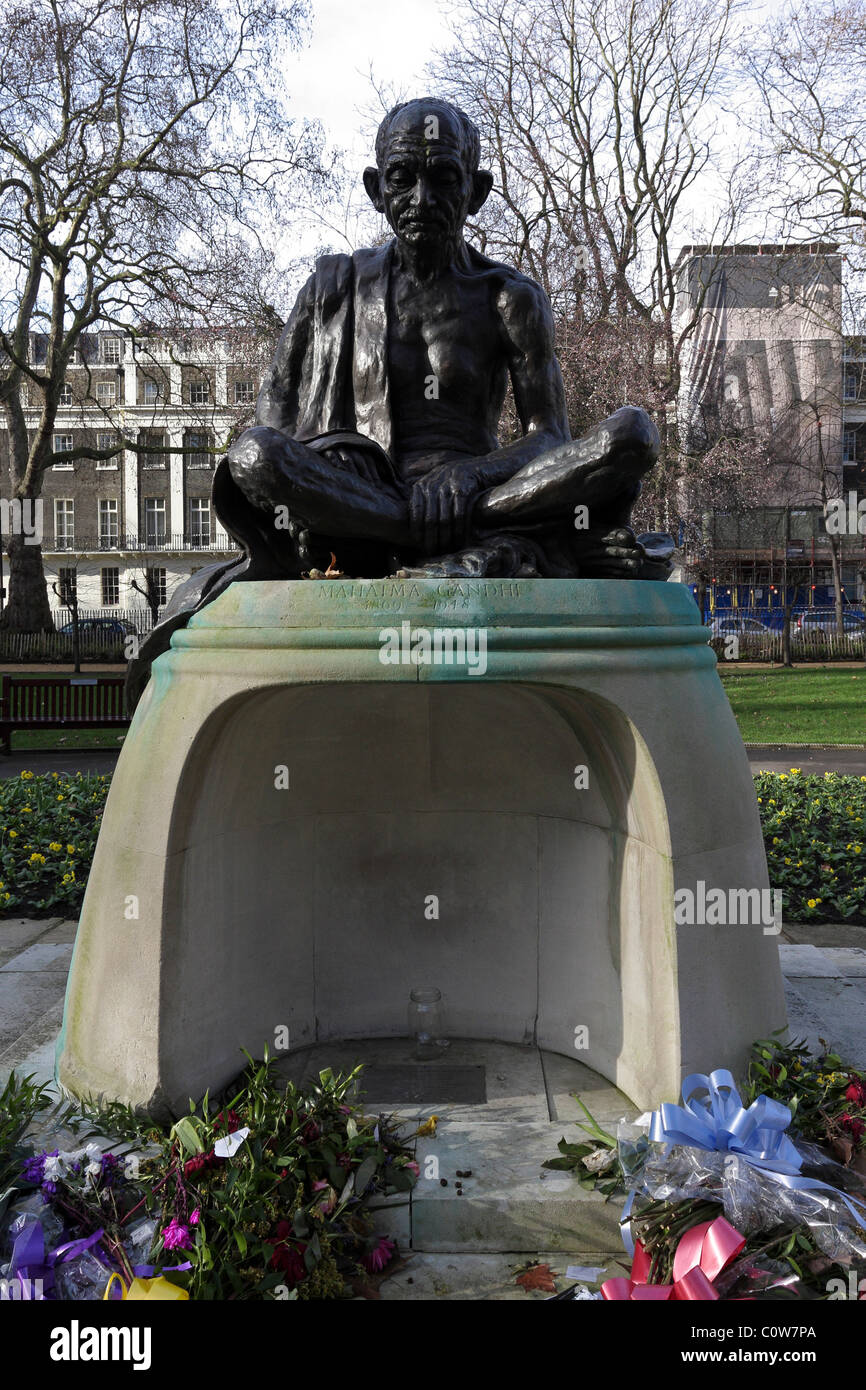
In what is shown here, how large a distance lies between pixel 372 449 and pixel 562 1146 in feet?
7.54

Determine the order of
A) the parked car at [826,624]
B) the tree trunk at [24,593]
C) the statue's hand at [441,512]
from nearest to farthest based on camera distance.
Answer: the statue's hand at [441,512] < the tree trunk at [24,593] < the parked car at [826,624]

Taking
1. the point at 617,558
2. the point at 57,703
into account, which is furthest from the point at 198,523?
the point at 617,558

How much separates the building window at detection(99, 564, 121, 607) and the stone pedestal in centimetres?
5070

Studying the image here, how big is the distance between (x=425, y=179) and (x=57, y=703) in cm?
1016

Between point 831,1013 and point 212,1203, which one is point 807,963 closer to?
point 831,1013

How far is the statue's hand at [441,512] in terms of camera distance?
11.1ft

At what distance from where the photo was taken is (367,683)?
291 cm

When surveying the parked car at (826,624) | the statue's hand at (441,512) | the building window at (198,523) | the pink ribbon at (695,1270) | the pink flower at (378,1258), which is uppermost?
the building window at (198,523)

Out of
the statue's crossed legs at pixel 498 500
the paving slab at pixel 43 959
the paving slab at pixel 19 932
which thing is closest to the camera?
the statue's crossed legs at pixel 498 500

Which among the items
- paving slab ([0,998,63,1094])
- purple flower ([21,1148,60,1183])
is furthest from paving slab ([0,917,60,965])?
purple flower ([21,1148,60,1183])

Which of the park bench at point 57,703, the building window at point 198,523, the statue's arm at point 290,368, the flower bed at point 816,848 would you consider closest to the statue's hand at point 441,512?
the statue's arm at point 290,368

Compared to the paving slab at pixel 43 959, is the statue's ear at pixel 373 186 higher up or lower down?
higher up

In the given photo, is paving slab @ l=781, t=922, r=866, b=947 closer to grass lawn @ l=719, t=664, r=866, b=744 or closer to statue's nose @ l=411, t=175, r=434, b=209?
statue's nose @ l=411, t=175, r=434, b=209

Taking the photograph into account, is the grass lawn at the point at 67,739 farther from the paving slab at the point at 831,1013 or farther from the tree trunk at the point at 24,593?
the tree trunk at the point at 24,593
